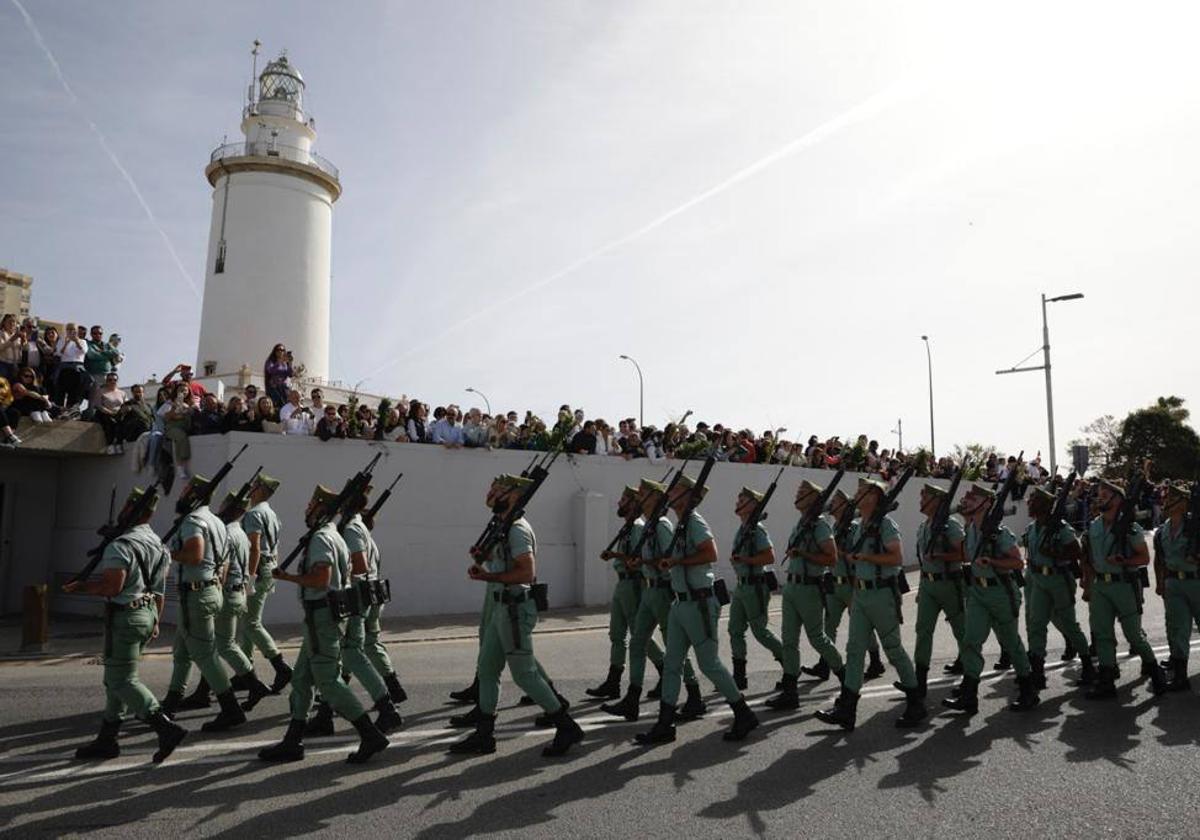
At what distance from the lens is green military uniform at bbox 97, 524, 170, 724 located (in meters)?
6.21

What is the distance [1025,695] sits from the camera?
7902 millimetres

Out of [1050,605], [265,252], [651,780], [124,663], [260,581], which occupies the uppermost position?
[265,252]

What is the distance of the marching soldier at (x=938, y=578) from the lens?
8.38 metres

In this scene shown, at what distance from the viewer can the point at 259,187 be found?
95.9 ft

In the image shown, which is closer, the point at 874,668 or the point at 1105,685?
the point at 1105,685

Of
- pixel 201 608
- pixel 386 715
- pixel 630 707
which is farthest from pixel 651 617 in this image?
pixel 201 608

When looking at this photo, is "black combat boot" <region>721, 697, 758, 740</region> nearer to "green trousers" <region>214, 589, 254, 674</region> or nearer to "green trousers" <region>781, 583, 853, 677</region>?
"green trousers" <region>781, 583, 853, 677</region>

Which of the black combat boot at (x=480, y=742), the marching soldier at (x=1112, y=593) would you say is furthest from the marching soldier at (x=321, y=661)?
the marching soldier at (x=1112, y=593)

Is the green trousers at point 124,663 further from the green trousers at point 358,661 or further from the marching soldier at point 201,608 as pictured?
the green trousers at point 358,661

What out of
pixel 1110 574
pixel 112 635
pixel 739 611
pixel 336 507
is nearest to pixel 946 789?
pixel 739 611

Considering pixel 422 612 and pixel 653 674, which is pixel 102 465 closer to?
pixel 422 612

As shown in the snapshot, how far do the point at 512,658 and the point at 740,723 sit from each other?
1.88 m

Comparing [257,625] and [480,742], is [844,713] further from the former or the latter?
[257,625]

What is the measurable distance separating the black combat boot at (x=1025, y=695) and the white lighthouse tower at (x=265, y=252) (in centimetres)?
2485
